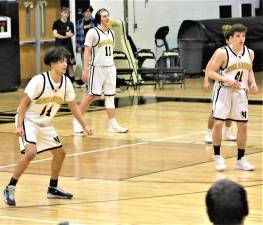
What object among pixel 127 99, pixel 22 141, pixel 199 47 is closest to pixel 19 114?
pixel 22 141

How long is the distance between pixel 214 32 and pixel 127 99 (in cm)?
590

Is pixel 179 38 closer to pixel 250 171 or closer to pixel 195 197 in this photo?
pixel 250 171

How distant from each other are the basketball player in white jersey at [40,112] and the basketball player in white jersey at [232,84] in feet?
7.65

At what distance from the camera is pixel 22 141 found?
27.2 feet

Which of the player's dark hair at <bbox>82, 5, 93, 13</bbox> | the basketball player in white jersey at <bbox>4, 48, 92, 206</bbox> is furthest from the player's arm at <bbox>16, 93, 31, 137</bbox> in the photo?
the player's dark hair at <bbox>82, 5, 93, 13</bbox>

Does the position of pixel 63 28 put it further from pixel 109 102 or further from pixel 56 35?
pixel 109 102

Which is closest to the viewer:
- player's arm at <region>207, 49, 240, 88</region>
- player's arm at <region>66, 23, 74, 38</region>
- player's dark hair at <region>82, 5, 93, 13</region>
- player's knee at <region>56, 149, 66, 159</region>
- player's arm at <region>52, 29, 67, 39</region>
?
player's knee at <region>56, 149, 66, 159</region>

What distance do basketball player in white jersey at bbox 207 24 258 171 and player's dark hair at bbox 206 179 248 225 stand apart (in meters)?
6.90

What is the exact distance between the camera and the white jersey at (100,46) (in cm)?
1341

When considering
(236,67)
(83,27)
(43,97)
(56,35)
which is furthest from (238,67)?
(83,27)

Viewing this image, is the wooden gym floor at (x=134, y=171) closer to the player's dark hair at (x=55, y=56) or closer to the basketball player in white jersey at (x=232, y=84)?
the basketball player in white jersey at (x=232, y=84)

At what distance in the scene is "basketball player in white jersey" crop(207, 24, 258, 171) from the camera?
32.9ft

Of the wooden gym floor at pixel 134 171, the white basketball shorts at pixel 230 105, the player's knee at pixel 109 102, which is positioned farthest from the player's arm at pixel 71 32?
the white basketball shorts at pixel 230 105

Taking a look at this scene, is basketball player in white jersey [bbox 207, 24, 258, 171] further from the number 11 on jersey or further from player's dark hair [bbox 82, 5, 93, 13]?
player's dark hair [bbox 82, 5, 93, 13]
